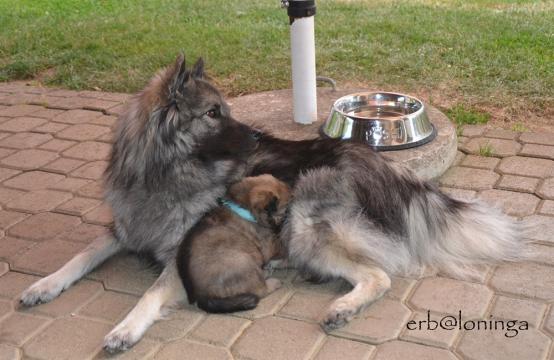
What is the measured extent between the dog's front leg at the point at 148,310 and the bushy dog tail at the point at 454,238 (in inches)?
52.0

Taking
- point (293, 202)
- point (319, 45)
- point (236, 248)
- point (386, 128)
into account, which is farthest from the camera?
point (319, 45)

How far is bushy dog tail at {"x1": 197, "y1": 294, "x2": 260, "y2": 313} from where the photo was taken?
10.8ft

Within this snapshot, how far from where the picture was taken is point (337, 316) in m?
3.22

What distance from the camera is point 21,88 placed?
7.26 m

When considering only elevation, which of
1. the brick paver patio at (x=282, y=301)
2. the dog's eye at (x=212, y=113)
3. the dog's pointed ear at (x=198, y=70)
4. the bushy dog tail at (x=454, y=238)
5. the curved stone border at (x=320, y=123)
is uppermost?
the dog's pointed ear at (x=198, y=70)

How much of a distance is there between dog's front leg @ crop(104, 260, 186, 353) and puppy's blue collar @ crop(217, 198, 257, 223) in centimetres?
42

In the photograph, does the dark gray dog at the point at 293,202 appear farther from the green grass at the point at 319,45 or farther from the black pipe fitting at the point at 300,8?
the green grass at the point at 319,45

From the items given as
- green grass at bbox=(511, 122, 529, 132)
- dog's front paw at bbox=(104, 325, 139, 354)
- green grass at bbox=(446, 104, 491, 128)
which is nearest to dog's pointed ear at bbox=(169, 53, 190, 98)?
dog's front paw at bbox=(104, 325, 139, 354)

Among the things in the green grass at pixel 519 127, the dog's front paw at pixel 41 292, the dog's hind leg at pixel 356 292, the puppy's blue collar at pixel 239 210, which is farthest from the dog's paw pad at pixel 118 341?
the green grass at pixel 519 127

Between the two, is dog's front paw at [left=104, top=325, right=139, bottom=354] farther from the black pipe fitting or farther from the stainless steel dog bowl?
the black pipe fitting

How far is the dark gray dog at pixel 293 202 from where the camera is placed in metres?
3.48

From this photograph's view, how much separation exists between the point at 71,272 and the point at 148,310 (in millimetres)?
661

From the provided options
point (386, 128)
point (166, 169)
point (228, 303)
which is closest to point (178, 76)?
point (166, 169)

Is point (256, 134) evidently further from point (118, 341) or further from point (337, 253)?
point (118, 341)
